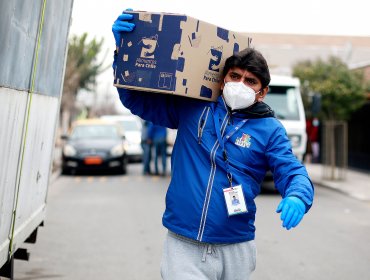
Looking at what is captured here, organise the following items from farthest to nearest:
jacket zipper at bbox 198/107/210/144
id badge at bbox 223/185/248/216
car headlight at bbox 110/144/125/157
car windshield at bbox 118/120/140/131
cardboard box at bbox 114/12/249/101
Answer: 1. car windshield at bbox 118/120/140/131
2. car headlight at bbox 110/144/125/157
3. cardboard box at bbox 114/12/249/101
4. jacket zipper at bbox 198/107/210/144
5. id badge at bbox 223/185/248/216

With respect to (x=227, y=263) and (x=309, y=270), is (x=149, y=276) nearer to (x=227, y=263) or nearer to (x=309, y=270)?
(x=309, y=270)

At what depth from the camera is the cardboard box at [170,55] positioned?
362 centimetres

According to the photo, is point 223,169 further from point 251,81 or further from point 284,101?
point 284,101

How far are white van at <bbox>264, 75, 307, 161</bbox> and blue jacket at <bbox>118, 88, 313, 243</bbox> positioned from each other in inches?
427

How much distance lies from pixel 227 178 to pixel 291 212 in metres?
0.40

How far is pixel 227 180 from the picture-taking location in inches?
130

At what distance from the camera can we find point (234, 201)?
326 cm

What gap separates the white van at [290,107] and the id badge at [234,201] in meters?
11.0

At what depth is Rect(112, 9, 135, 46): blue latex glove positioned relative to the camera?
3631 mm

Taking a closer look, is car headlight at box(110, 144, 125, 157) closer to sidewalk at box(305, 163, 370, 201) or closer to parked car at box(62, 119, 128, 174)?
parked car at box(62, 119, 128, 174)

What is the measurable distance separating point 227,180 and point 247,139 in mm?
243

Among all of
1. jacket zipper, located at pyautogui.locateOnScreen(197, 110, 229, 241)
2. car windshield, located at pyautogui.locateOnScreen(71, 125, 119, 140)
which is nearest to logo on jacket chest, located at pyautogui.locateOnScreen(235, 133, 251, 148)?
jacket zipper, located at pyautogui.locateOnScreen(197, 110, 229, 241)

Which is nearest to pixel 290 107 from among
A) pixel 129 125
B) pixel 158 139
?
pixel 158 139

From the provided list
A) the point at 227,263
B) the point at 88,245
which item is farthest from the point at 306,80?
the point at 227,263
